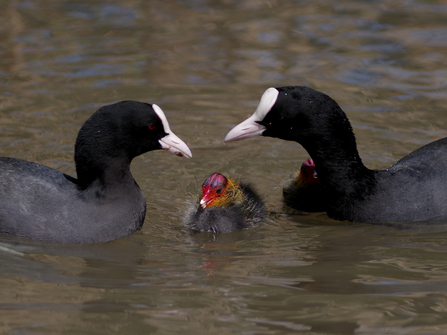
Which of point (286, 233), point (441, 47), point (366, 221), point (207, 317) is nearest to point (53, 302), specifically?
point (207, 317)

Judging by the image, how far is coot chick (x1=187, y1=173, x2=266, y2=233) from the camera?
5211 millimetres

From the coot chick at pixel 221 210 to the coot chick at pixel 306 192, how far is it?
0.46 m

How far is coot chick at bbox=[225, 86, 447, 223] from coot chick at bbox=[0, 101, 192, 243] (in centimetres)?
66

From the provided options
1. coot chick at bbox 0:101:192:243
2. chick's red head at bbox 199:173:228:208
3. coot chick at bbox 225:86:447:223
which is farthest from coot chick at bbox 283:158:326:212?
coot chick at bbox 0:101:192:243

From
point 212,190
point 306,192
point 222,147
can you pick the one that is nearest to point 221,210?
point 212,190

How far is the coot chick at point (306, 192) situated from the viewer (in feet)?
18.5

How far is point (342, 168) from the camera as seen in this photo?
510 centimetres

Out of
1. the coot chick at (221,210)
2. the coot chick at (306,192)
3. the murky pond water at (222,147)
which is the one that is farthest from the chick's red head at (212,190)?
the coot chick at (306,192)

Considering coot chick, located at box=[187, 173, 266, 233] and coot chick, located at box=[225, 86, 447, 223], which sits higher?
coot chick, located at box=[225, 86, 447, 223]

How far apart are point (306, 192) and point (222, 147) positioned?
4.76 ft

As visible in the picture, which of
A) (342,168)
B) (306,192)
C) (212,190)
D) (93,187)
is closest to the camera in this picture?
(93,187)

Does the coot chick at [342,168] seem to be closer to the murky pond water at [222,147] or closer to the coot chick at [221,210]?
the murky pond water at [222,147]

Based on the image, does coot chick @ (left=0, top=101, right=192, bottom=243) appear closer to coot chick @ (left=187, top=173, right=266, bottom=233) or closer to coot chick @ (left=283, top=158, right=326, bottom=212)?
coot chick @ (left=187, top=173, right=266, bottom=233)

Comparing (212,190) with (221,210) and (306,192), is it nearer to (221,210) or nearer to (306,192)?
(221,210)
